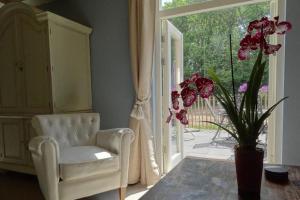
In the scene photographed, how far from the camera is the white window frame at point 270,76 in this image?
6.58 ft

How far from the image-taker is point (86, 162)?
176cm

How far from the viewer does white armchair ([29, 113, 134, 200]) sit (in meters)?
1.69

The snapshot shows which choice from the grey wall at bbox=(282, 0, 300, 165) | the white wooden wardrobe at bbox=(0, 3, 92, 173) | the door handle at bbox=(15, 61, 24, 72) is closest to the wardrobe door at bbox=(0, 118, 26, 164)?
the white wooden wardrobe at bbox=(0, 3, 92, 173)

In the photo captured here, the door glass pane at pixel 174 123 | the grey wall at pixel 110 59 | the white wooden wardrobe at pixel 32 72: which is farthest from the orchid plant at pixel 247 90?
the white wooden wardrobe at pixel 32 72

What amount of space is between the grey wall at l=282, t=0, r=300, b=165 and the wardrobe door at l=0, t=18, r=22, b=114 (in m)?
2.85

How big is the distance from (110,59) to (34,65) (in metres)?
0.87

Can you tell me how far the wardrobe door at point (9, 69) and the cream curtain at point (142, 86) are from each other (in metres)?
1.40

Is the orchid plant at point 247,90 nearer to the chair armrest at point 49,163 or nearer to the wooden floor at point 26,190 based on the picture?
the chair armrest at point 49,163

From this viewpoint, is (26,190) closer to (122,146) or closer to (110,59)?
A: (122,146)

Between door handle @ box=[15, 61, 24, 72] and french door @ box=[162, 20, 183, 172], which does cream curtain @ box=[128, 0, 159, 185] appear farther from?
door handle @ box=[15, 61, 24, 72]

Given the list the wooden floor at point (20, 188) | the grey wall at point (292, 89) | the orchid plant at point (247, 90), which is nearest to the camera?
the orchid plant at point (247, 90)

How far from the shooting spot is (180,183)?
1.09 m

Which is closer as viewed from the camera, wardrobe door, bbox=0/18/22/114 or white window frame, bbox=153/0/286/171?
white window frame, bbox=153/0/286/171

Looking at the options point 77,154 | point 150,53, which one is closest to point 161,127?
point 150,53
